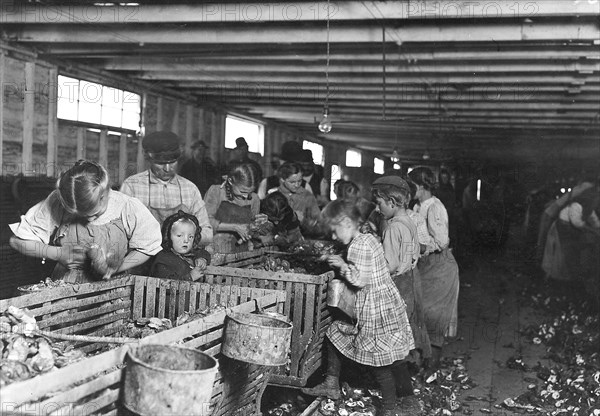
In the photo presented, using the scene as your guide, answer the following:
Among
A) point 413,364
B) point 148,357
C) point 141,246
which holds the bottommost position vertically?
point 413,364

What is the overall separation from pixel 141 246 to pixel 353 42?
3625mm

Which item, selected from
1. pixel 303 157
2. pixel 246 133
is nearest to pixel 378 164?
pixel 246 133

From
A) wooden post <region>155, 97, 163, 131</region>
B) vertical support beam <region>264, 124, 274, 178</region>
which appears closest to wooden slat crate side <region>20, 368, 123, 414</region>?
wooden post <region>155, 97, 163, 131</region>

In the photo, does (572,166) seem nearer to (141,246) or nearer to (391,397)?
(391,397)

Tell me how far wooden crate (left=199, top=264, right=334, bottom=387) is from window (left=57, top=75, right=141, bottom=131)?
15.1 feet

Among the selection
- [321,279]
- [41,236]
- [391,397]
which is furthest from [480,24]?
[41,236]

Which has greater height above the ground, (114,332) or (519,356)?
(114,332)

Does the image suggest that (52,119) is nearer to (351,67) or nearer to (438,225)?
(351,67)

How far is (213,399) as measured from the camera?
2844 millimetres

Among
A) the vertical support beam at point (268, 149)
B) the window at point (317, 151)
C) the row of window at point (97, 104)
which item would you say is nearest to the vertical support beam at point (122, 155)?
the row of window at point (97, 104)

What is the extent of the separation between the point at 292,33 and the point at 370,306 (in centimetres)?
329

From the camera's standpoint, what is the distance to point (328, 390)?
4633mm

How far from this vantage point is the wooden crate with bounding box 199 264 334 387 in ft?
14.1

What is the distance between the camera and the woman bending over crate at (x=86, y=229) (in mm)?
3346
